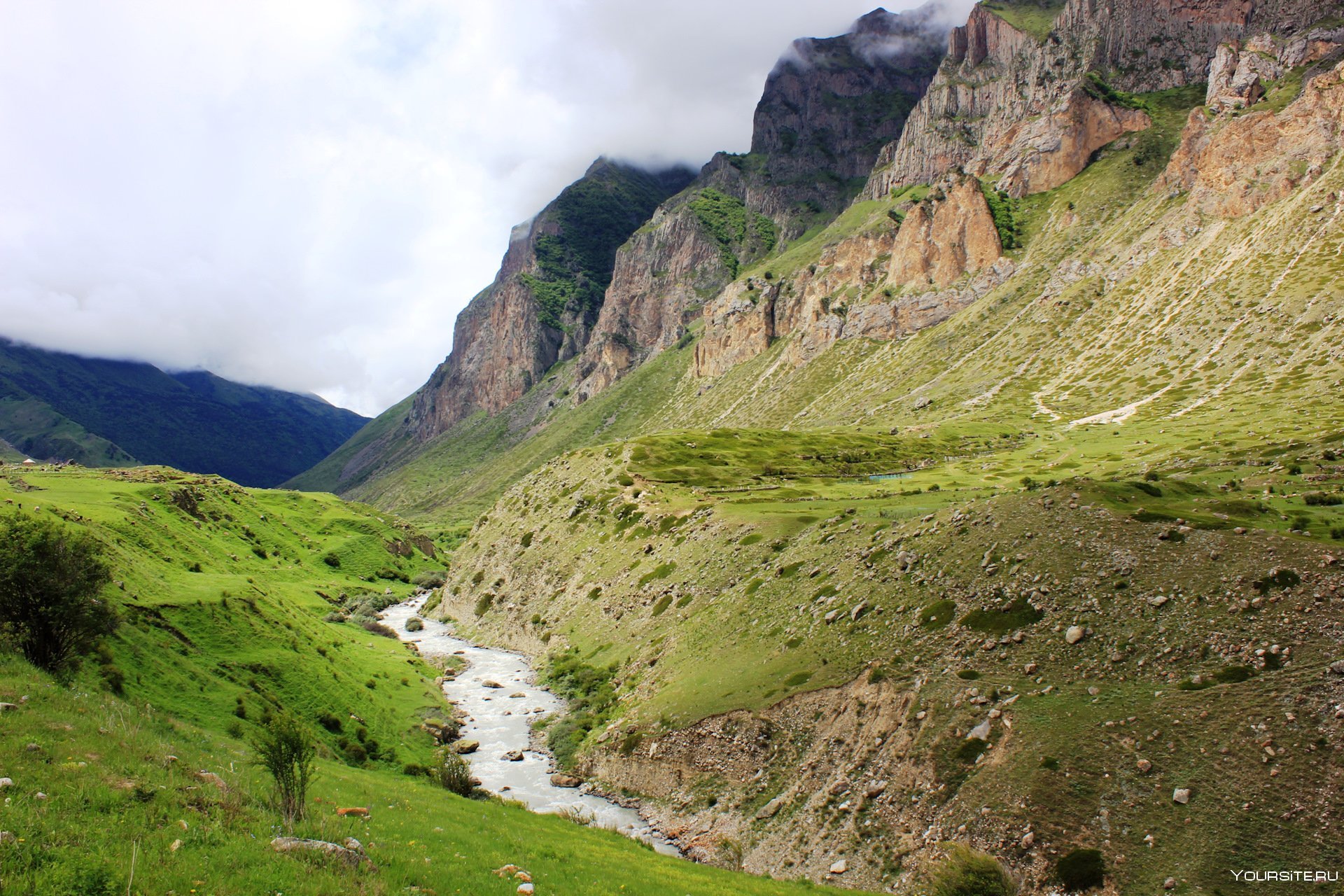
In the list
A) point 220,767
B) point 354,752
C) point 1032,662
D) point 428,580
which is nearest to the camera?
point 220,767

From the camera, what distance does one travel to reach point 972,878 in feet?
61.2

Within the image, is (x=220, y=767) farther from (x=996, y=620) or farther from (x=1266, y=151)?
(x=1266, y=151)

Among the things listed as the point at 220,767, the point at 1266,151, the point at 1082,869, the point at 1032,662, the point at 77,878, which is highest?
the point at 1266,151

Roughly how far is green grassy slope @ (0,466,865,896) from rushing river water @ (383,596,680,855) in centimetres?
327

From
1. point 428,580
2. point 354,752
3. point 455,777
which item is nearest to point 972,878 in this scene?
point 455,777

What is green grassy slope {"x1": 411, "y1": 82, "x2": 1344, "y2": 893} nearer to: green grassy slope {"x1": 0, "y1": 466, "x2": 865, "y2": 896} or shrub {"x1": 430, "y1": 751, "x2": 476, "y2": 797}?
green grassy slope {"x1": 0, "y1": 466, "x2": 865, "y2": 896}

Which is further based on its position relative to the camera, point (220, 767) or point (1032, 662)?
point (1032, 662)

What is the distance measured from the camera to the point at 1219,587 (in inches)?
1010

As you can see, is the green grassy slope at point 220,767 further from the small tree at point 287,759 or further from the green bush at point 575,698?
the green bush at point 575,698

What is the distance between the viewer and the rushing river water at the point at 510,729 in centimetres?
3344

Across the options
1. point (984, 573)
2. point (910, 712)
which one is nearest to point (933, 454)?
point (984, 573)

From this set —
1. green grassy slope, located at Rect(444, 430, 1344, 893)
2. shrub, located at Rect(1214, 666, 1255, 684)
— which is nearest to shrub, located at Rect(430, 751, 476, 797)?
green grassy slope, located at Rect(444, 430, 1344, 893)

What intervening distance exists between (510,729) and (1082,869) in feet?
116

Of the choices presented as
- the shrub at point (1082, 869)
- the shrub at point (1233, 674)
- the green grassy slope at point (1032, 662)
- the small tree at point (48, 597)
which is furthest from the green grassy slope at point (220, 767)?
the shrub at point (1233, 674)
